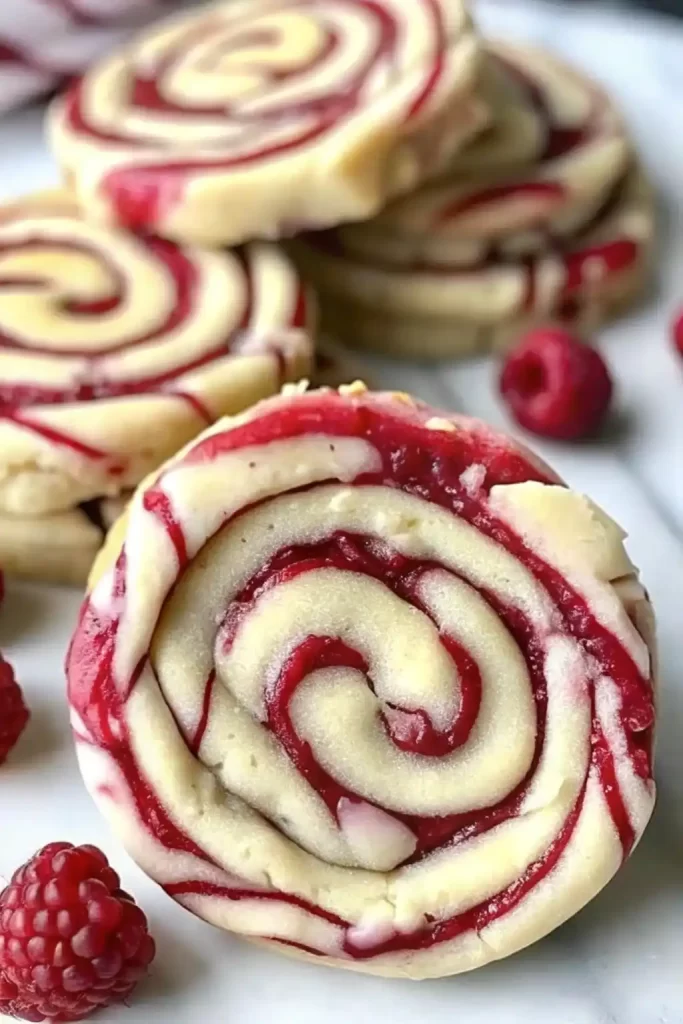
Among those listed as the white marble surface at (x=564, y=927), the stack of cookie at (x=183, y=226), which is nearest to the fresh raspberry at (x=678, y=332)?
the white marble surface at (x=564, y=927)

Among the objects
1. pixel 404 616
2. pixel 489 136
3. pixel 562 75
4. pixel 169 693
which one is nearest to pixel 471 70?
pixel 489 136

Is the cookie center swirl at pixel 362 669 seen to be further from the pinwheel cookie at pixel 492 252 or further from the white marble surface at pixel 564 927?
the pinwheel cookie at pixel 492 252

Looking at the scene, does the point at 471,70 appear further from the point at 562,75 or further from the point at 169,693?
the point at 169,693

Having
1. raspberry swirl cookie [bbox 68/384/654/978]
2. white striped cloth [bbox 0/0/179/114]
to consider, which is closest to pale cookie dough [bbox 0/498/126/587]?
raspberry swirl cookie [bbox 68/384/654/978]

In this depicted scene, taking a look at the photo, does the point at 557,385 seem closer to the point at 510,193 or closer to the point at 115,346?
the point at 510,193

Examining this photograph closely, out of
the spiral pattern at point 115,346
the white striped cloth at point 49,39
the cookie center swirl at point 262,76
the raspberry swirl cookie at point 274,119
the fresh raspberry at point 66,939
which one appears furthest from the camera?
the white striped cloth at point 49,39

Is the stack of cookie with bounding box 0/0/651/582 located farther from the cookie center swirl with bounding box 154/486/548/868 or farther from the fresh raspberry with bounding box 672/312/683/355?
the cookie center swirl with bounding box 154/486/548/868

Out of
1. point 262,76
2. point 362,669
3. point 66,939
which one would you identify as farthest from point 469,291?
point 66,939

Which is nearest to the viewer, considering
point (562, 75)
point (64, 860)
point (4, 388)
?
point (64, 860)
